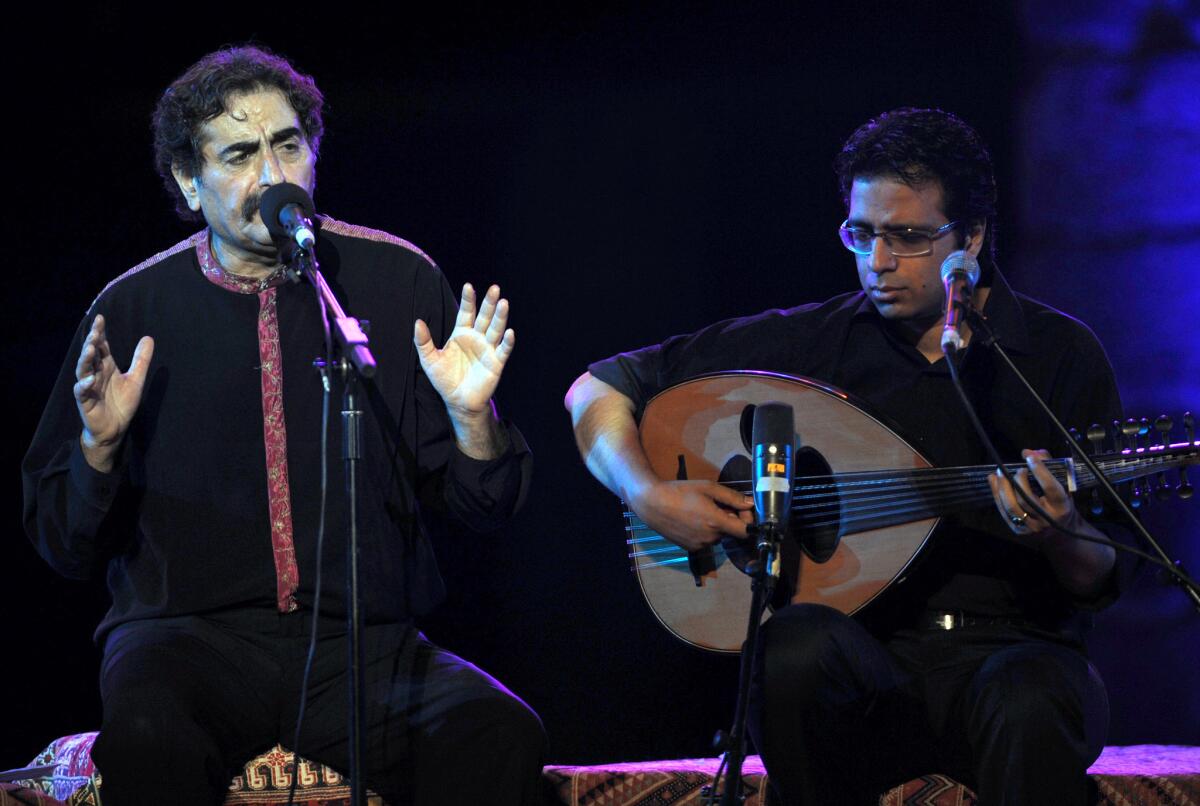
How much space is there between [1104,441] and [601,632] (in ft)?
6.53

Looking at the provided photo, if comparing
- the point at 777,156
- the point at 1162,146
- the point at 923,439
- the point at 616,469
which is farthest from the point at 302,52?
the point at 1162,146

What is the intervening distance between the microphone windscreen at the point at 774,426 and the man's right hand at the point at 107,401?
1333 mm

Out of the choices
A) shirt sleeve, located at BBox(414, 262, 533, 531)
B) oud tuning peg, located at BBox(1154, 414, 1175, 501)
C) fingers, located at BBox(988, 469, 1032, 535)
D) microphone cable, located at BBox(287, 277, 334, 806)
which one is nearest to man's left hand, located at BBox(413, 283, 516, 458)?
shirt sleeve, located at BBox(414, 262, 533, 531)

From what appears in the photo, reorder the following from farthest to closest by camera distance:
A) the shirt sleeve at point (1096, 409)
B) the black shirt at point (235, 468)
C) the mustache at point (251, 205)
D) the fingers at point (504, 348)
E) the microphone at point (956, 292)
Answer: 1. the mustache at point (251, 205)
2. the black shirt at point (235, 468)
3. the shirt sleeve at point (1096, 409)
4. the fingers at point (504, 348)
5. the microphone at point (956, 292)

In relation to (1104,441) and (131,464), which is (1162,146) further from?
(131,464)

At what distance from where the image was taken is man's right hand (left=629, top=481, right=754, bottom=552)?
3113 millimetres

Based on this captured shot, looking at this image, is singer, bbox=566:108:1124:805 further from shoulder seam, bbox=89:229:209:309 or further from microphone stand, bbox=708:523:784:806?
shoulder seam, bbox=89:229:209:309

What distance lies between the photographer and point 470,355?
9.55ft

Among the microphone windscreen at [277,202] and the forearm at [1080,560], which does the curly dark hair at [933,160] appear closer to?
the forearm at [1080,560]

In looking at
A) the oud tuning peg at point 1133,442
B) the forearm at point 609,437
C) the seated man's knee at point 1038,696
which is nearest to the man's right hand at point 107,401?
the forearm at point 609,437

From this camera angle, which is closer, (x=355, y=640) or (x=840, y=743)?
(x=355, y=640)

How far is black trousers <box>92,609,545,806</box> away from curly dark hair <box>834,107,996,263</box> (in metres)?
1.61

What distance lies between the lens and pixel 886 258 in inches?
127

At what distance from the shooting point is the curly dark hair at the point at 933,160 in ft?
10.8
